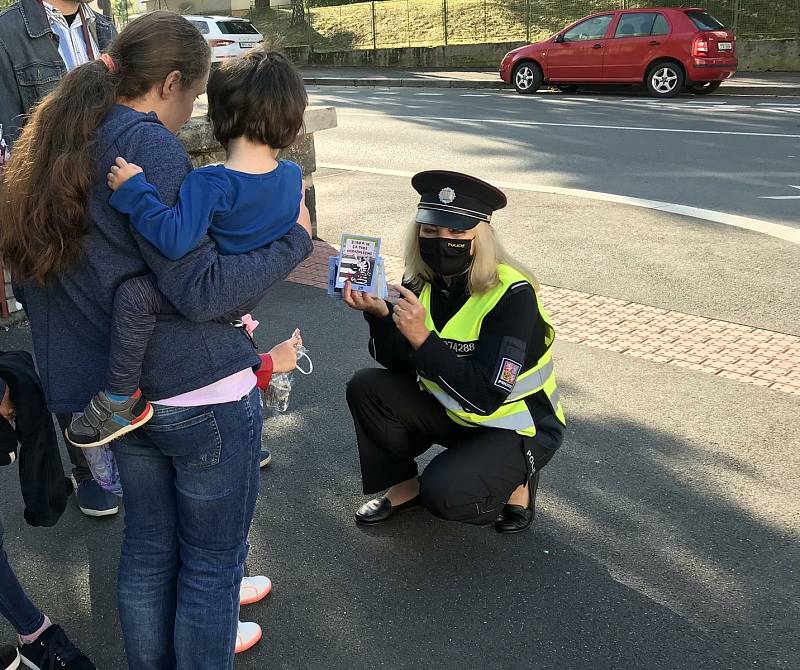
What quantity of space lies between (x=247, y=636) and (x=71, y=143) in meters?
1.64

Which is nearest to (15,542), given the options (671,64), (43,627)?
(43,627)

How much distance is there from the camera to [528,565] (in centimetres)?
320

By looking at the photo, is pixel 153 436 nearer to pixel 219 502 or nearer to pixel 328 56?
pixel 219 502

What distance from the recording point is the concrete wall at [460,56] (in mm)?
21016

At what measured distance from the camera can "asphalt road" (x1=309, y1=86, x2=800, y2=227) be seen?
9055 millimetres

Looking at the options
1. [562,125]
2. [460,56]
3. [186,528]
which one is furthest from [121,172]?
[460,56]

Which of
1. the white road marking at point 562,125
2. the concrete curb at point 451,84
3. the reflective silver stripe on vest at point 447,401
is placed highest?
the reflective silver stripe on vest at point 447,401

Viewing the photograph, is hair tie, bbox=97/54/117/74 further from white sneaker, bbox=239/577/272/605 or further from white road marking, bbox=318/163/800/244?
white road marking, bbox=318/163/800/244

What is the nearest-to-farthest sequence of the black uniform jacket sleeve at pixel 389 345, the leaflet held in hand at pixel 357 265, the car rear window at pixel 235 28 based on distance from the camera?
the leaflet held in hand at pixel 357 265 < the black uniform jacket sleeve at pixel 389 345 < the car rear window at pixel 235 28

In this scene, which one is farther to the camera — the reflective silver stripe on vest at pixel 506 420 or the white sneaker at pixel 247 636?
the reflective silver stripe on vest at pixel 506 420

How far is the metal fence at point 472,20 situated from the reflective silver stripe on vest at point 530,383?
2098cm

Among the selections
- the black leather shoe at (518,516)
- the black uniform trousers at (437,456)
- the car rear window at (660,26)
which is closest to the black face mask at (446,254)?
the black uniform trousers at (437,456)

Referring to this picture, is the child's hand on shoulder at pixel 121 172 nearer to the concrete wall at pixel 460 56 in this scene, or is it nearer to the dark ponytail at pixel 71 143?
the dark ponytail at pixel 71 143

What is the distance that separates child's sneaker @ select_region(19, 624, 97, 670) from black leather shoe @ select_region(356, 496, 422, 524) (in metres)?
1.18
